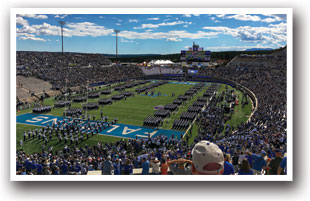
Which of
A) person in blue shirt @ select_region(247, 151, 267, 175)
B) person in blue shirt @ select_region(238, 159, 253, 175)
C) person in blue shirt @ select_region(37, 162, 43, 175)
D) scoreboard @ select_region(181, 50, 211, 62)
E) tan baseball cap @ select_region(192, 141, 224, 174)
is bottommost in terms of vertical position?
person in blue shirt @ select_region(37, 162, 43, 175)

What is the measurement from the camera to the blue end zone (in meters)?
19.6

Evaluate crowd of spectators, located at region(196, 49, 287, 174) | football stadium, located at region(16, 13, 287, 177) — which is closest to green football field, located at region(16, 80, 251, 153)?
football stadium, located at region(16, 13, 287, 177)

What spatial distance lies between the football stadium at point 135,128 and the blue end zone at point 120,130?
0.07m

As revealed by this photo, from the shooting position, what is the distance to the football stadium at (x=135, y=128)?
7035mm

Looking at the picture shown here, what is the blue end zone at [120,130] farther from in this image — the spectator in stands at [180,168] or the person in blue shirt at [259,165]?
Result: the spectator in stands at [180,168]

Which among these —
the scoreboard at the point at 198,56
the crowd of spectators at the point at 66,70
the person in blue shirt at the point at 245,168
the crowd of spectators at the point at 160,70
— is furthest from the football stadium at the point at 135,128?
the crowd of spectators at the point at 160,70

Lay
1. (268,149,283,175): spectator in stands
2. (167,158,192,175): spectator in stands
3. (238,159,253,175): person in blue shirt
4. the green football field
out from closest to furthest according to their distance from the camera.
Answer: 1. (238,159,253,175): person in blue shirt
2. (167,158,192,175): spectator in stands
3. (268,149,283,175): spectator in stands
4. the green football field

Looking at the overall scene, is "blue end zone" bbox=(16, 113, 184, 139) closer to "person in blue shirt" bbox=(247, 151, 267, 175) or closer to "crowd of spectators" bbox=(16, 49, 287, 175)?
"crowd of spectators" bbox=(16, 49, 287, 175)

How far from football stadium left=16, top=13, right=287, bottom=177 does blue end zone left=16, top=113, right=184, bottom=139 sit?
74 millimetres

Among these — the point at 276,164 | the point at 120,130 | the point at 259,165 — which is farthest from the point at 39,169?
the point at 120,130

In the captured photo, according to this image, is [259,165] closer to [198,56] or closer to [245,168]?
[245,168]
